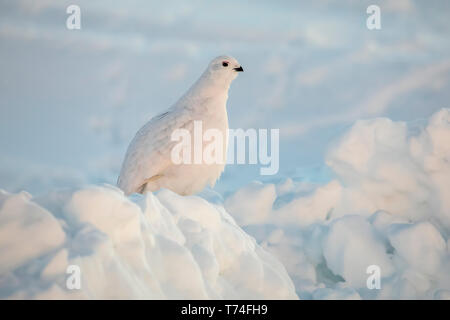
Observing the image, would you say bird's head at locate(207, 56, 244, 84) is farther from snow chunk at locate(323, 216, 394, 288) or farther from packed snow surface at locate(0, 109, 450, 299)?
snow chunk at locate(323, 216, 394, 288)

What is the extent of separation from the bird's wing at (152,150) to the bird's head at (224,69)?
0.66m

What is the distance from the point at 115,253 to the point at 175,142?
3269 mm

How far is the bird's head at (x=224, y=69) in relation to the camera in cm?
718

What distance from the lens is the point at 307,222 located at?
22.9 feet

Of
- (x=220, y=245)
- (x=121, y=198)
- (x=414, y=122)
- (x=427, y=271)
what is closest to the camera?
(x=121, y=198)

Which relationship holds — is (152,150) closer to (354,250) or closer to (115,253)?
(354,250)

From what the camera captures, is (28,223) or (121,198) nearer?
(28,223)

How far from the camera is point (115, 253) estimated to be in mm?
3582

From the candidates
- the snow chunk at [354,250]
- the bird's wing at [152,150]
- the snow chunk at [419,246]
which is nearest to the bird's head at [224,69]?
the bird's wing at [152,150]

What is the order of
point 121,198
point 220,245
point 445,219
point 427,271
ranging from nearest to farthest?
point 121,198
point 220,245
point 427,271
point 445,219

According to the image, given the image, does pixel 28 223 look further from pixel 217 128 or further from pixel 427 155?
pixel 427 155

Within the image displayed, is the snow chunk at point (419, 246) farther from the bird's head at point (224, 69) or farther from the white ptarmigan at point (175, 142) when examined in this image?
the bird's head at point (224, 69)

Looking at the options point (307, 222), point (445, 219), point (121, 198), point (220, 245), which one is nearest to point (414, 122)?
point (445, 219)
